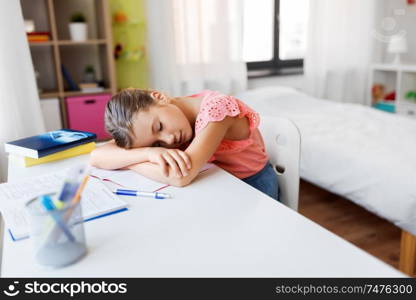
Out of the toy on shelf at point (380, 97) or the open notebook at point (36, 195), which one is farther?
the toy on shelf at point (380, 97)

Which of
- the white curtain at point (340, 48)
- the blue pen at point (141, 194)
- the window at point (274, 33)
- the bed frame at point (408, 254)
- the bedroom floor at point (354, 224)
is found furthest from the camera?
the white curtain at point (340, 48)

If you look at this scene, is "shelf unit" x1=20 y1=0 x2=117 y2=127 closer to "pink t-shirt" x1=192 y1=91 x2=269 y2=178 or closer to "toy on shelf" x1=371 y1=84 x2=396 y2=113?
"pink t-shirt" x1=192 y1=91 x2=269 y2=178

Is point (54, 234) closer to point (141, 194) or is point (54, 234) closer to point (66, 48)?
point (141, 194)

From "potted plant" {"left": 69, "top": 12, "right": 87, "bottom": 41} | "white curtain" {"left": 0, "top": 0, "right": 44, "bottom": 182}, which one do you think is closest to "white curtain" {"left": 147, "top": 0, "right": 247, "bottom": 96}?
"potted plant" {"left": 69, "top": 12, "right": 87, "bottom": 41}

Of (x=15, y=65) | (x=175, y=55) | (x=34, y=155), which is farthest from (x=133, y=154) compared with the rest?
(x=175, y=55)

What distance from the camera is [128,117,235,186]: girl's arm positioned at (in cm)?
101

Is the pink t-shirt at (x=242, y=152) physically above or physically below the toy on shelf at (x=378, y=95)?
above

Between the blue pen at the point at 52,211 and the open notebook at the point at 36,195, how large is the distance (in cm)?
14

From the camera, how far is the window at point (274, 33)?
3.46 meters

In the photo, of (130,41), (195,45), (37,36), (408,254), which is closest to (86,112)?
(37,36)

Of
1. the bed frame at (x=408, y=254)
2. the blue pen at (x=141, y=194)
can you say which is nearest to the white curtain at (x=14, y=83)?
the blue pen at (x=141, y=194)

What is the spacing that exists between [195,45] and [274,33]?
0.91m

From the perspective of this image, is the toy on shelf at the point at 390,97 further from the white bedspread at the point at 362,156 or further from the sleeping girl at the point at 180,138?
the sleeping girl at the point at 180,138

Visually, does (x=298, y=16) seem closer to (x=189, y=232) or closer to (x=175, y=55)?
(x=175, y=55)
